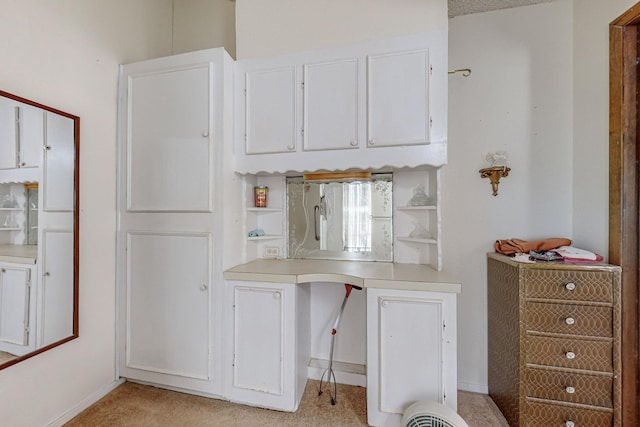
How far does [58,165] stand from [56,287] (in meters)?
0.70

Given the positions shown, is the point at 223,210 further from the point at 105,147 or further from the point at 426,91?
the point at 426,91

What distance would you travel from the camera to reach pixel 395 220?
6.69 ft

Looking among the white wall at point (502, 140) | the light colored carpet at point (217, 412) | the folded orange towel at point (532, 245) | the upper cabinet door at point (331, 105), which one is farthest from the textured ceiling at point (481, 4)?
the light colored carpet at point (217, 412)

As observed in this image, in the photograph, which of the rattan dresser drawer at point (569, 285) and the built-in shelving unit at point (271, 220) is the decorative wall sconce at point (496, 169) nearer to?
the rattan dresser drawer at point (569, 285)

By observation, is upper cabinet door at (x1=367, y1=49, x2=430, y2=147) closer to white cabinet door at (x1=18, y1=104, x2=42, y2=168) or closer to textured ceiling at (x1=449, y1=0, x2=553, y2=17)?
textured ceiling at (x1=449, y1=0, x2=553, y2=17)

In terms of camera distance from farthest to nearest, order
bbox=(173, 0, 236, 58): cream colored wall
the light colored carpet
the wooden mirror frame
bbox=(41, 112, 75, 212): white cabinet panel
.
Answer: bbox=(173, 0, 236, 58): cream colored wall < the light colored carpet < bbox=(41, 112, 75, 212): white cabinet panel < the wooden mirror frame

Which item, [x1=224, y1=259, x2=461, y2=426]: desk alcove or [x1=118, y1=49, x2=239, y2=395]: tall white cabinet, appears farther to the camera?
[x1=118, y1=49, x2=239, y2=395]: tall white cabinet

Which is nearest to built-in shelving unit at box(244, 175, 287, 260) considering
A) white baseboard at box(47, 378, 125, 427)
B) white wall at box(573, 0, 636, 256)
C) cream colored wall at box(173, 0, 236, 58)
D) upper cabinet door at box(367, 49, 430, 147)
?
upper cabinet door at box(367, 49, 430, 147)

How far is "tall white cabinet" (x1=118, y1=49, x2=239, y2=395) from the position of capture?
1.76 m

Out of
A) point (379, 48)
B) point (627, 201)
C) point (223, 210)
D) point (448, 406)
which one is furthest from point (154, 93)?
point (627, 201)

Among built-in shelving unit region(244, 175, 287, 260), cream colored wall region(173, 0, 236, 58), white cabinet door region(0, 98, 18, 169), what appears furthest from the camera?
cream colored wall region(173, 0, 236, 58)

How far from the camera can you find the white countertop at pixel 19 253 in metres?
1.32

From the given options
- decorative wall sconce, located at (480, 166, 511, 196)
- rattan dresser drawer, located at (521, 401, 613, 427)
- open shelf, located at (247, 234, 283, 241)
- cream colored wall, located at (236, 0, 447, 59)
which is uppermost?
cream colored wall, located at (236, 0, 447, 59)

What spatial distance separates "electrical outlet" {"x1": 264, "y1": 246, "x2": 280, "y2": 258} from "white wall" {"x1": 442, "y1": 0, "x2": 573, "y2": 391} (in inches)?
51.1
